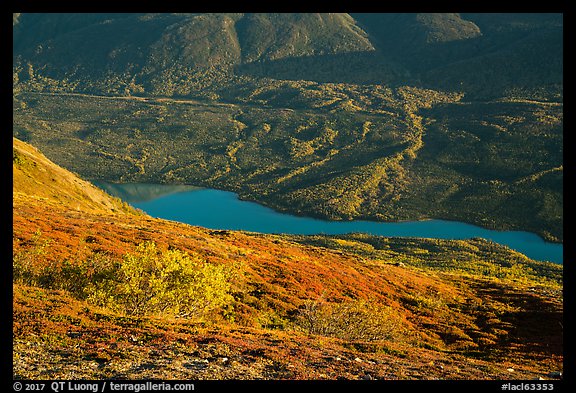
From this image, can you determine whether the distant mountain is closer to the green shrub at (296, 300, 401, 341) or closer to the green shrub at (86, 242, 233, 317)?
the green shrub at (296, 300, 401, 341)

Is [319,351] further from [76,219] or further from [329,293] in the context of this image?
[76,219]

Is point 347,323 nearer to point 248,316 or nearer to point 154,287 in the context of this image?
point 248,316

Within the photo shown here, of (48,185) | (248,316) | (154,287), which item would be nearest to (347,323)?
(248,316)

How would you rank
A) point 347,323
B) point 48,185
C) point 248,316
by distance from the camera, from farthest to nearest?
1. point 48,185
2. point 248,316
3. point 347,323

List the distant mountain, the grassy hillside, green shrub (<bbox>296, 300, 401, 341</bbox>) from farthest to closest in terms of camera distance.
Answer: the distant mountain → green shrub (<bbox>296, 300, 401, 341</bbox>) → the grassy hillside

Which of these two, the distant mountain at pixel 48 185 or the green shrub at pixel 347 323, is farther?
the distant mountain at pixel 48 185

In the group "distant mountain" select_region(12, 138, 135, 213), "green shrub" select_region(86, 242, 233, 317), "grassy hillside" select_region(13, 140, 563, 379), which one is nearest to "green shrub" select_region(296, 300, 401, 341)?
"grassy hillside" select_region(13, 140, 563, 379)

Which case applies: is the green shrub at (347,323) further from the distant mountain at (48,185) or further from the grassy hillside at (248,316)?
the distant mountain at (48,185)

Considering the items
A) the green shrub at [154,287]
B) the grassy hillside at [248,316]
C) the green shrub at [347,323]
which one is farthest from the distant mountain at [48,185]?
the green shrub at [154,287]
